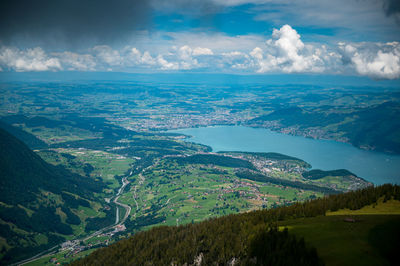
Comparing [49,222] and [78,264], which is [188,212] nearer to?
[49,222]

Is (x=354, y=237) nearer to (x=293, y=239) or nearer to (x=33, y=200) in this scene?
(x=293, y=239)

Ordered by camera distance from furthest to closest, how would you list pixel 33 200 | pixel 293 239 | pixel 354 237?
pixel 33 200 → pixel 293 239 → pixel 354 237

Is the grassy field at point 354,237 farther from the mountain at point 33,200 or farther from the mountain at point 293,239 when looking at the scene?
the mountain at point 33,200

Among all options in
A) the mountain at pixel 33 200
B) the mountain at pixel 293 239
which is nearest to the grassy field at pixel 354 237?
the mountain at pixel 293 239

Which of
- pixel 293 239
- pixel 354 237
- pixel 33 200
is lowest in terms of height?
pixel 33 200

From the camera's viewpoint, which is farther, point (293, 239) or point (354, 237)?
point (293, 239)

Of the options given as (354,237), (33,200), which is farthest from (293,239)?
(33,200)
